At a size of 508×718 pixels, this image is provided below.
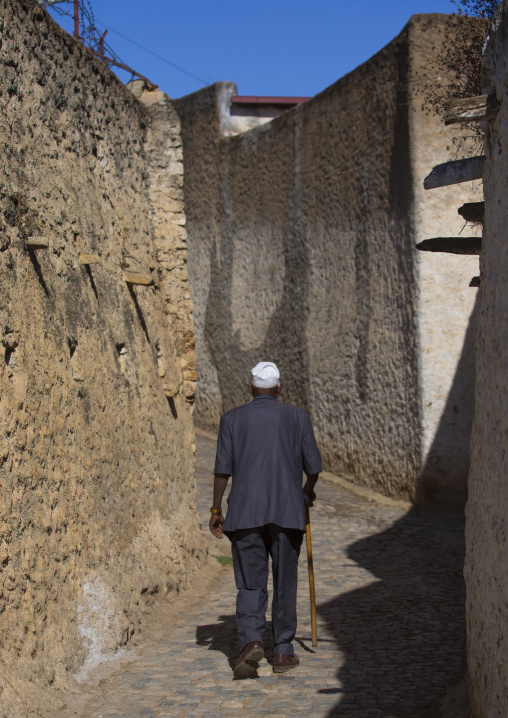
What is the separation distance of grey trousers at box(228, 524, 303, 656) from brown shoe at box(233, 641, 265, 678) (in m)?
0.20

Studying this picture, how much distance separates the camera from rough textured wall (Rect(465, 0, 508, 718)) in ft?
10.6

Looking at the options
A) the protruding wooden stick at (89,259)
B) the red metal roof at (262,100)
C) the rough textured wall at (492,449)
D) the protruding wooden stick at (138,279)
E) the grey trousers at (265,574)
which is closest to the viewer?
the rough textured wall at (492,449)

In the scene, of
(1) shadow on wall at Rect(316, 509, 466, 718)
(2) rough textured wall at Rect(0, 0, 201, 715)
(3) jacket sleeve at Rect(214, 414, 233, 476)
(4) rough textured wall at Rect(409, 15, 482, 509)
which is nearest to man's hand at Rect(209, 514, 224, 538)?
(3) jacket sleeve at Rect(214, 414, 233, 476)

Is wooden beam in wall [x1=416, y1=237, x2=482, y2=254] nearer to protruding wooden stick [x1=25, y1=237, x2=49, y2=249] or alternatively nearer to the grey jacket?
the grey jacket

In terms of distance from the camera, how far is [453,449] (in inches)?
370

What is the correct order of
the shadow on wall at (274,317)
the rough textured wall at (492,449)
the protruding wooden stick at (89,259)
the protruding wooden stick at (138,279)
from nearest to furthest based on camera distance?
the rough textured wall at (492,449) → the protruding wooden stick at (89,259) → the protruding wooden stick at (138,279) → the shadow on wall at (274,317)

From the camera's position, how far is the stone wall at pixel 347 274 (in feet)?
31.0

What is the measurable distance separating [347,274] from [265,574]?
6.47 m

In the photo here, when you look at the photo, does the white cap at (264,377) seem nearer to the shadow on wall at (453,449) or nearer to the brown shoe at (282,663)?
the brown shoe at (282,663)

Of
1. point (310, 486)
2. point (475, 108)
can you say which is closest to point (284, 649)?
point (310, 486)

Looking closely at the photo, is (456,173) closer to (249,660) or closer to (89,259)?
(89,259)

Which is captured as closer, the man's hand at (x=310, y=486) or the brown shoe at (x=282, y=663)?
the brown shoe at (x=282, y=663)

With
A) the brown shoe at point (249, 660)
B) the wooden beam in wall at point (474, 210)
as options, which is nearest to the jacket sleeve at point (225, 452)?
the brown shoe at point (249, 660)

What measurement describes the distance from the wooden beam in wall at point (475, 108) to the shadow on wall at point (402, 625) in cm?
256
